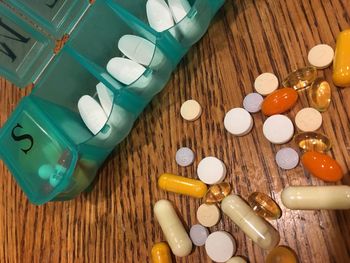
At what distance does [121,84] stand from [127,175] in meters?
0.18

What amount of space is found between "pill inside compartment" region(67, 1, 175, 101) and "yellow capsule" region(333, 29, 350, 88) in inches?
11.5

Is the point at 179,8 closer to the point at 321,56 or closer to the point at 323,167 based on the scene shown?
the point at 321,56

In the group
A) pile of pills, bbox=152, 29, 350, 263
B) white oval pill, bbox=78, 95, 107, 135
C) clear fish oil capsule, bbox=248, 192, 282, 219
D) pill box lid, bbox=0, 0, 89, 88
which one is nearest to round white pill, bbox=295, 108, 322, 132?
pile of pills, bbox=152, 29, 350, 263

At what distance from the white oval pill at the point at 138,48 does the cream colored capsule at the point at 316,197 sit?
0.34 metres

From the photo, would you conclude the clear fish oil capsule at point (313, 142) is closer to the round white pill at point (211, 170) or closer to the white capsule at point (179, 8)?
the round white pill at point (211, 170)

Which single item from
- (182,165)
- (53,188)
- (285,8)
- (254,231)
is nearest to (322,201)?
(254,231)

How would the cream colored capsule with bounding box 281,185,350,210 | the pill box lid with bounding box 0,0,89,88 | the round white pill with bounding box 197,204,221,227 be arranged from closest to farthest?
the cream colored capsule with bounding box 281,185,350,210
the round white pill with bounding box 197,204,221,227
the pill box lid with bounding box 0,0,89,88

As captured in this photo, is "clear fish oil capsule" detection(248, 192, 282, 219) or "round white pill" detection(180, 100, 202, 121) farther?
"round white pill" detection(180, 100, 202, 121)

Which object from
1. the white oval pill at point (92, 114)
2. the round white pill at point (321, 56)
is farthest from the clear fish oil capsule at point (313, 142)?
the white oval pill at point (92, 114)

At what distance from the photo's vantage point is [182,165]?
682 millimetres

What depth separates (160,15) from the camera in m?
0.69

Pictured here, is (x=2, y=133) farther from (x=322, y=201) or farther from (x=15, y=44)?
(x=322, y=201)

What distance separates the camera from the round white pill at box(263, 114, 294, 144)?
1.98 feet

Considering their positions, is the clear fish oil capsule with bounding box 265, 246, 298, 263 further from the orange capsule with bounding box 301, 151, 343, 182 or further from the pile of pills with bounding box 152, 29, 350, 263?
the orange capsule with bounding box 301, 151, 343, 182
